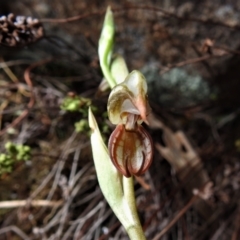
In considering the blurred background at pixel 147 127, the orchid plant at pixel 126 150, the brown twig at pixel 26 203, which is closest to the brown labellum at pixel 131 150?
the orchid plant at pixel 126 150

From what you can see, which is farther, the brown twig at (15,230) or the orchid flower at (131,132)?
the brown twig at (15,230)

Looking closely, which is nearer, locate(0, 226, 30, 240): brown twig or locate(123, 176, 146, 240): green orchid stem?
locate(123, 176, 146, 240): green orchid stem

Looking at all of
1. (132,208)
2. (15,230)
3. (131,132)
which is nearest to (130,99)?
(131,132)

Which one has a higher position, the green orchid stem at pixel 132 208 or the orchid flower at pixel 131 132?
the orchid flower at pixel 131 132

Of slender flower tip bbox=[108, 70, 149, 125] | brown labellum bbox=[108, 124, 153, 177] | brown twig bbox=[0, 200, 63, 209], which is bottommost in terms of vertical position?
brown labellum bbox=[108, 124, 153, 177]

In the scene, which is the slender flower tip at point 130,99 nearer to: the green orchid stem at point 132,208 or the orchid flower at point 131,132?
the orchid flower at point 131,132

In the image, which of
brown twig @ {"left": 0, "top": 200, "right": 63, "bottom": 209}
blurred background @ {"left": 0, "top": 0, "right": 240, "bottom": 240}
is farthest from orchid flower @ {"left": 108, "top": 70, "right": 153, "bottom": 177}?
brown twig @ {"left": 0, "top": 200, "right": 63, "bottom": 209}

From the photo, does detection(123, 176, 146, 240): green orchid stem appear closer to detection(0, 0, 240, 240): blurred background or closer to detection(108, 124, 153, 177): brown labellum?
detection(108, 124, 153, 177): brown labellum

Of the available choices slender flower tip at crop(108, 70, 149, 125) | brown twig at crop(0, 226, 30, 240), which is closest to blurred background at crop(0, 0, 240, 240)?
brown twig at crop(0, 226, 30, 240)

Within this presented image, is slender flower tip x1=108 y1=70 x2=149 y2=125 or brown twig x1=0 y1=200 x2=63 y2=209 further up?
brown twig x1=0 y1=200 x2=63 y2=209
